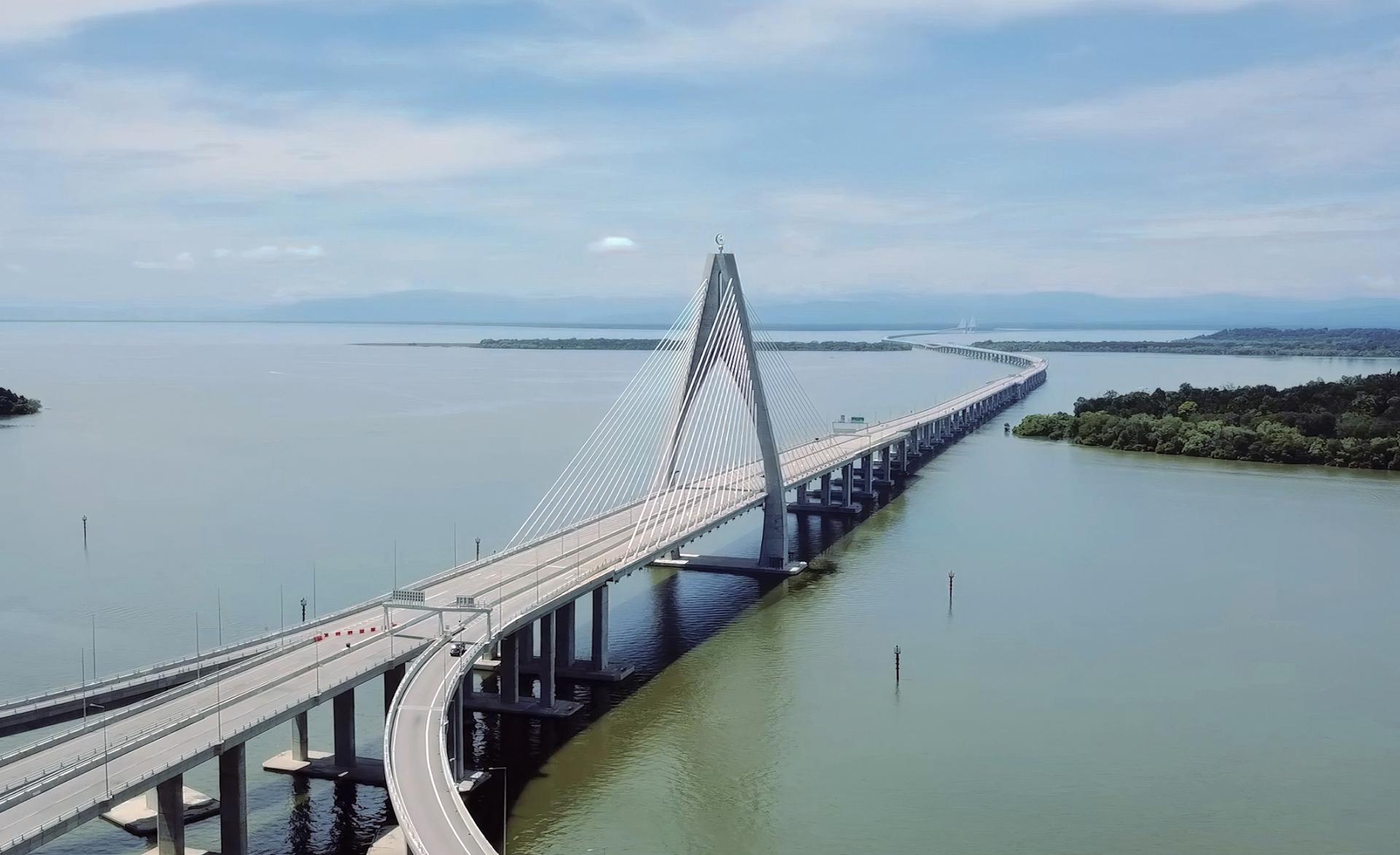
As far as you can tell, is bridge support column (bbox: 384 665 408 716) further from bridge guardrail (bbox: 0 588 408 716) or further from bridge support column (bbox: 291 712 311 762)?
bridge guardrail (bbox: 0 588 408 716)

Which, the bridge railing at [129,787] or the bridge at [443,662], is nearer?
the bridge railing at [129,787]

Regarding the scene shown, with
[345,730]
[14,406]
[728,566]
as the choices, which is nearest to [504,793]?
[345,730]

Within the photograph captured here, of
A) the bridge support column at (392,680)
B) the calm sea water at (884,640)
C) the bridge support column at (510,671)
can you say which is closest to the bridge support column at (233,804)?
the calm sea water at (884,640)

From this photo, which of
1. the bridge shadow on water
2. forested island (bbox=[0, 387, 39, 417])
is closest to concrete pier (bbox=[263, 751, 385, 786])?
the bridge shadow on water

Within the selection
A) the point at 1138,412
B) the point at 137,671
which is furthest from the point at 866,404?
the point at 137,671

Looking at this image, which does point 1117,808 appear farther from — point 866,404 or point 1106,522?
point 866,404

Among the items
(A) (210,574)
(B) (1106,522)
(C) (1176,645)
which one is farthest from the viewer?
(B) (1106,522)

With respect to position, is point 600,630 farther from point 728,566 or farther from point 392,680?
point 728,566

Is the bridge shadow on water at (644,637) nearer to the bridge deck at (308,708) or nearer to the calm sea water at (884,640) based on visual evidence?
the calm sea water at (884,640)
